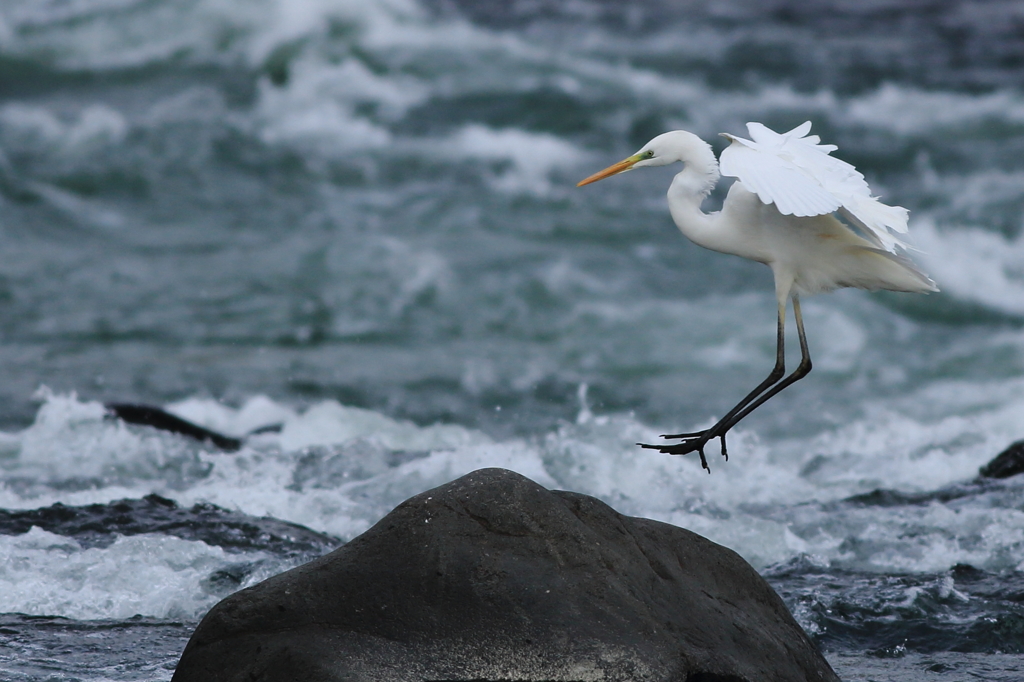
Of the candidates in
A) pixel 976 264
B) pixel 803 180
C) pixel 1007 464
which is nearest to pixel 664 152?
pixel 803 180

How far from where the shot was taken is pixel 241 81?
13.5m

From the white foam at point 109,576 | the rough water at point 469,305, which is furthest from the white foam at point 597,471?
the white foam at point 109,576

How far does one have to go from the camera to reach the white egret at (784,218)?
4078 millimetres

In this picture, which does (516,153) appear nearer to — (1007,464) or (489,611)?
(1007,464)

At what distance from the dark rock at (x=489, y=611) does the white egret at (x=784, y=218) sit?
37.1 inches

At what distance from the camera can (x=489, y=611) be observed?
10.4 ft

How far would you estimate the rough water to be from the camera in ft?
16.1

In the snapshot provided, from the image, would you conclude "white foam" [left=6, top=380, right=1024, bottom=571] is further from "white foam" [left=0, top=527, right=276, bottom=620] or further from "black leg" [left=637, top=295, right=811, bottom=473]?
"black leg" [left=637, top=295, right=811, bottom=473]

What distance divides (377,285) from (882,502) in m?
4.95

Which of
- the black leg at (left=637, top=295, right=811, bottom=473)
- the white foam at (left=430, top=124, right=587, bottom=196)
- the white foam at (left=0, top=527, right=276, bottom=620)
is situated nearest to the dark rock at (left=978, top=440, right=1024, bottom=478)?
the black leg at (left=637, top=295, right=811, bottom=473)

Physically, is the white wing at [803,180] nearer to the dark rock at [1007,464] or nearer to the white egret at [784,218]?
the white egret at [784,218]

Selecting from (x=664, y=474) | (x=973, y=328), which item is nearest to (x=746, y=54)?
(x=973, y=328)


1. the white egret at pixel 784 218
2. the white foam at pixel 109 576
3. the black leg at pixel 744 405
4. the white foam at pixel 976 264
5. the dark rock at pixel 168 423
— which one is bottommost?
the dark rock at pixel 168 423

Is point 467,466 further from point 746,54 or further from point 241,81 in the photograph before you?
point 746,54
